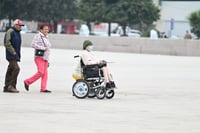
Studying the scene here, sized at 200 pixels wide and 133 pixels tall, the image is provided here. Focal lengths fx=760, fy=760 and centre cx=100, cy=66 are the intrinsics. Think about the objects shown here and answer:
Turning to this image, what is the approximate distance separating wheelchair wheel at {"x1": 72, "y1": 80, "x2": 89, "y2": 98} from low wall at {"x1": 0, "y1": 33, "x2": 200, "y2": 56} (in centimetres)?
2439

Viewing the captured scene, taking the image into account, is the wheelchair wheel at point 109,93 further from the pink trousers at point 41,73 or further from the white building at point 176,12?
the white building at point 176,12

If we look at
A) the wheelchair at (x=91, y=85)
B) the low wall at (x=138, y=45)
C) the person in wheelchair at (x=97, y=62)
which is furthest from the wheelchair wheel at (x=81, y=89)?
the low wall at (x=138, y=45)

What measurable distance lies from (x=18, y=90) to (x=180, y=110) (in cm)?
479

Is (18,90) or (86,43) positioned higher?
(86,43)

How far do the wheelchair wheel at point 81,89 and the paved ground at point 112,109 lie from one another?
15 centimetres

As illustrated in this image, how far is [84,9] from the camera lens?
238ft

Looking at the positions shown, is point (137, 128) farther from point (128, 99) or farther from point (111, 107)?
point (128, 99)

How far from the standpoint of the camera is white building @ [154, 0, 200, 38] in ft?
270

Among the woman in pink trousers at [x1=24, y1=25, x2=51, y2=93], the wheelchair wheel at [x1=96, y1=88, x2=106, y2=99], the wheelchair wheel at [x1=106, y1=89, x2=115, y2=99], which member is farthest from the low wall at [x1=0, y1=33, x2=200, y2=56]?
the wheelchair wheel at [x1=96, y1=88, x2=106, y2=99]

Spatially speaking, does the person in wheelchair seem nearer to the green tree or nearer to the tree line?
the green tree

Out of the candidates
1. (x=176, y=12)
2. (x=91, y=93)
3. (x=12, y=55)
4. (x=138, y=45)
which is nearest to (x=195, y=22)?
(x=138, y=45)

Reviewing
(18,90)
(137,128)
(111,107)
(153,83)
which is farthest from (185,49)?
(137,128)

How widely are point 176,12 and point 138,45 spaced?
4412cm

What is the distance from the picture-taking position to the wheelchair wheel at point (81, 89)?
15492 millimetres
